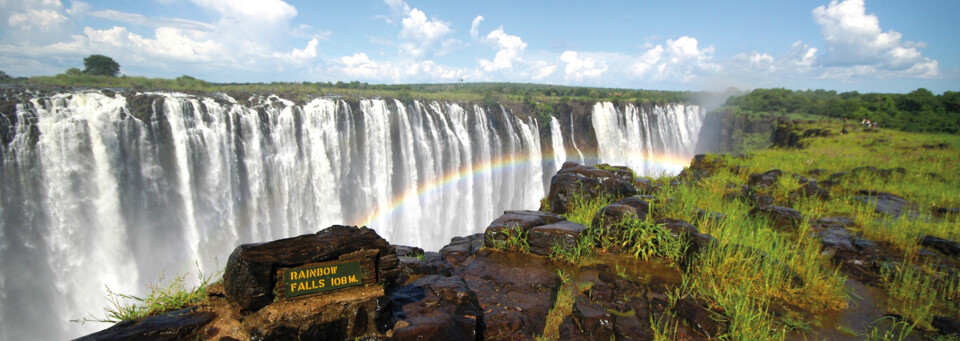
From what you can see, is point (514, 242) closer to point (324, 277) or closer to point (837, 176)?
point (324, 277)

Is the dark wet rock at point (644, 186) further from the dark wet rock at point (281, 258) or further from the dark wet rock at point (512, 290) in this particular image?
the dark wet rock at point (281, 258)

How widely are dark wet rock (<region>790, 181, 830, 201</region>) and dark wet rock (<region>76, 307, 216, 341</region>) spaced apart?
31.9 feet

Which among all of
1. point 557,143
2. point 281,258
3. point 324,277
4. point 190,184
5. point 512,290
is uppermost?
point 281,258

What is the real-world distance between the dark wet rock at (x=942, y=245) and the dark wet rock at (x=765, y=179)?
3729 millimetres

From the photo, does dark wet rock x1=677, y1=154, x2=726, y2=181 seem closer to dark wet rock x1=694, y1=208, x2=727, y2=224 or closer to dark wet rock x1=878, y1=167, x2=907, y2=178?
dark wet rock x1=878, y1=167, x2=907, y2=178

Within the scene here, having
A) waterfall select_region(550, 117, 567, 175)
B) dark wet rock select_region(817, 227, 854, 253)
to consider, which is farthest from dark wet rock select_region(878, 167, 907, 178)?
waterfall select_region(550, 117, 567, 175)

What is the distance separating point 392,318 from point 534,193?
74.9ft

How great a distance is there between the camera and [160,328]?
2.80 meters

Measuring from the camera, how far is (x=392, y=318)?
10.4 feet

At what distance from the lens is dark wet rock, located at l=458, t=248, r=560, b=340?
3.60 meters

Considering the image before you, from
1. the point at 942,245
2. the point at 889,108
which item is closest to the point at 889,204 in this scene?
the point at 942,245

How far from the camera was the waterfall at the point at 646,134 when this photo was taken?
30.6 meters

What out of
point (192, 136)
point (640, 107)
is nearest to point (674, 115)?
point (640, 107)

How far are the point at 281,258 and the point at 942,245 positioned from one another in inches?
→ 298
